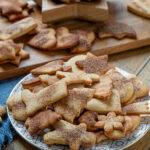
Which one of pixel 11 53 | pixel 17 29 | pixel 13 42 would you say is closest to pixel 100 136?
pixel 11 53

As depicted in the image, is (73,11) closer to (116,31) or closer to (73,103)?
(116,31)

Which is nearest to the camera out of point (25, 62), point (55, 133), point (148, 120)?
point (55, 133)

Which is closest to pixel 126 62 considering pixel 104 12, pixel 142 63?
pixel 142 63

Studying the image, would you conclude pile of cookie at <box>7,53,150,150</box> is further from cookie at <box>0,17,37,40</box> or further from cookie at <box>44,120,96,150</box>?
cookie at <box>0,17,37,40</box>

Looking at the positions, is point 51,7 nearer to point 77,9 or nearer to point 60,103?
point 77,9

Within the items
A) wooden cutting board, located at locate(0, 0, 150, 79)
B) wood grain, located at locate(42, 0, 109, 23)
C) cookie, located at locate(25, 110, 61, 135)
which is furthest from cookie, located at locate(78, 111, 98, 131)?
wood grain, located at locate(42, 0, 109, 23)

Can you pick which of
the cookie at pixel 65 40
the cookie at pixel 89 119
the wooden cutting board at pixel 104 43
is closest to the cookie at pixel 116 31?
the wooden cutting board at pixel 104 43
